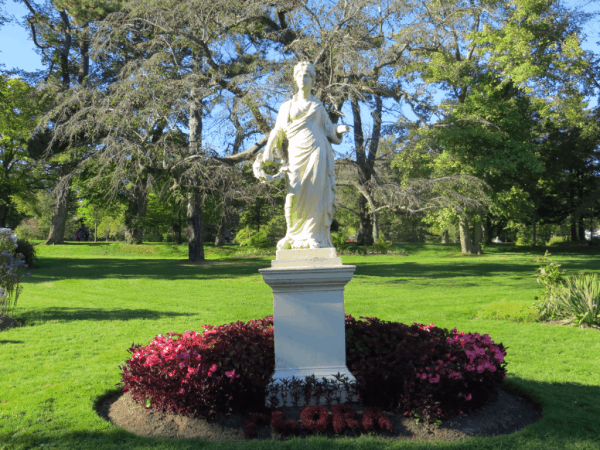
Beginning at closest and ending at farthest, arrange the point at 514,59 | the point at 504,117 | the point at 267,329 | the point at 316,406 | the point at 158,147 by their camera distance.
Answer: the point at 316,406, the point at 267,329, the point at 158,147, the point at 514,59, the point at 504,117

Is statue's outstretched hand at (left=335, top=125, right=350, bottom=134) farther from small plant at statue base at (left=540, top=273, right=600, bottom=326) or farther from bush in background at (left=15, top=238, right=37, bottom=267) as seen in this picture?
bush in background at (left=15, top=238, right=37, bottom=267)

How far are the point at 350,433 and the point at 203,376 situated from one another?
4.72 ft

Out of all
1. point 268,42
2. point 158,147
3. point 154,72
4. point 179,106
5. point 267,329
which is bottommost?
point 267,329

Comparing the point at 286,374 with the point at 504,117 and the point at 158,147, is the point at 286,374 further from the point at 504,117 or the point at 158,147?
the point at 504,117

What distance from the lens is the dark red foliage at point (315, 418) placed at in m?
3.98

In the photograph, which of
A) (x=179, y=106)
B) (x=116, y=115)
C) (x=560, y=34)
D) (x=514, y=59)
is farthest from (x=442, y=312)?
(x=560, y=34)

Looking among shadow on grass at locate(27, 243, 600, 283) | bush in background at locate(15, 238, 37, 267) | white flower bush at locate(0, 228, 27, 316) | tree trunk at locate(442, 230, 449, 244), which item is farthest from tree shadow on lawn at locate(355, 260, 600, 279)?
tree trunk at locate(442, 230, 449, 244)

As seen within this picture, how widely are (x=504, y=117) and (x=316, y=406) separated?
24586 millimetres

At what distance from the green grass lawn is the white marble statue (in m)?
2.05

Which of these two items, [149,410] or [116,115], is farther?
[116,115]

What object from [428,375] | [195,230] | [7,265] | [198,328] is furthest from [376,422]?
[195,230]

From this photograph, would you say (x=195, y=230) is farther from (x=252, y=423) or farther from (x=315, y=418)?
(x=315, y=418)

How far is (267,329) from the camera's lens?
562cm

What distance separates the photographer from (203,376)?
4316 millimetres
